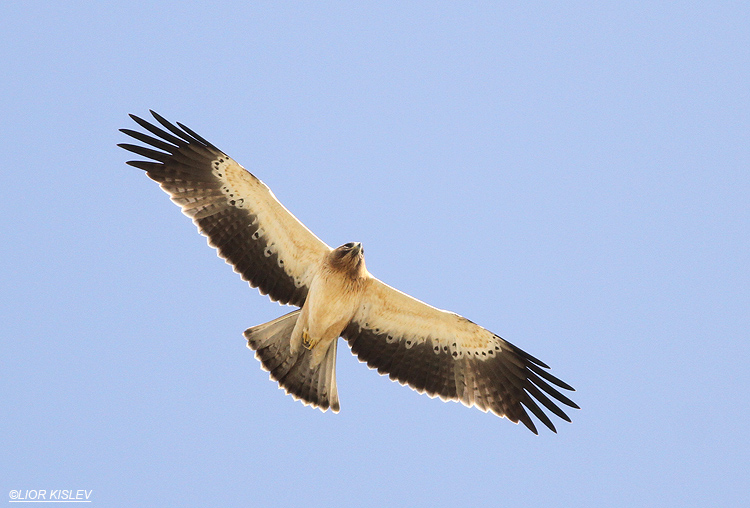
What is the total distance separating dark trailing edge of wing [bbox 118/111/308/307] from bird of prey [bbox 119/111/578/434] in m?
0.01

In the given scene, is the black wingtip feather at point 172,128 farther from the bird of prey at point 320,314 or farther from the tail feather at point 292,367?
the tail feather at point 292,367

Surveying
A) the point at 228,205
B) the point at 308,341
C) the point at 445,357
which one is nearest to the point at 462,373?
the point at 445,357

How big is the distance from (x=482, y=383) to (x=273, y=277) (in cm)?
315

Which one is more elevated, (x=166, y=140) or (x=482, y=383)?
(x=166, y=140)

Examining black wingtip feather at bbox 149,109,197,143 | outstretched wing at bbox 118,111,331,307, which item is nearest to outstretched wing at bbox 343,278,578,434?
outstretched wing at bbox 118,111,331,307

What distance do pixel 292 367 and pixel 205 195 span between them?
2.56 metres

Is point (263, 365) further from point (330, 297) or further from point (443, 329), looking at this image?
point (443, 329)

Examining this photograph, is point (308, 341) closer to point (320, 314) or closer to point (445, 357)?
point (320, 314)

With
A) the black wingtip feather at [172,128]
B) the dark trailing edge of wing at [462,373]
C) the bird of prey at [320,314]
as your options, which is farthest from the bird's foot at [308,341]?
the black wingtip feather at [172,128]

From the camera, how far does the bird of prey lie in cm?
1298

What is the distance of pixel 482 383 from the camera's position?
1348 centimetres

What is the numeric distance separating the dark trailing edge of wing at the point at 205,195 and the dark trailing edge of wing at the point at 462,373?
1.59 metres

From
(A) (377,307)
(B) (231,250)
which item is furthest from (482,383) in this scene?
(B) (231,250)

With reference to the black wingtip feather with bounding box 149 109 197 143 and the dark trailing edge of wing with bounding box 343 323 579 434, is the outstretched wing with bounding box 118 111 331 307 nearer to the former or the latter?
the black wingtip feather with bounding box 149 109 197 143
